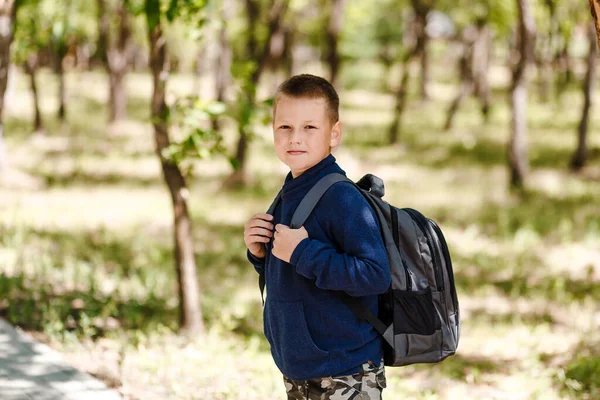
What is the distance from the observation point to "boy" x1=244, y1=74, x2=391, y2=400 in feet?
8.40

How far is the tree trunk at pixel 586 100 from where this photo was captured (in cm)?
1667

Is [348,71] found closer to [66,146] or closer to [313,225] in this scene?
[66,146]

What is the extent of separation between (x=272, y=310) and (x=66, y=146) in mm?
20639

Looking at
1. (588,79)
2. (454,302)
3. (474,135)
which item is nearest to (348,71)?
(474,135)

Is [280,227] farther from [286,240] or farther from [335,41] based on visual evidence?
[335,41]

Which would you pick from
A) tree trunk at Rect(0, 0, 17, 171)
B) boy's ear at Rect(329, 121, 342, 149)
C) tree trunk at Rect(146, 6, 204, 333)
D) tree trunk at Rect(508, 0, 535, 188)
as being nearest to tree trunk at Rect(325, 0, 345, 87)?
tree trunk at Rect(508, 0, 535, 188)

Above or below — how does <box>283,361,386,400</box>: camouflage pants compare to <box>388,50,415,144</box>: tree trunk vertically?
below

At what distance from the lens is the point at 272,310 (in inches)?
110

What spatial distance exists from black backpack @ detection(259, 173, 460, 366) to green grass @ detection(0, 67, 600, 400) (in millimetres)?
2450

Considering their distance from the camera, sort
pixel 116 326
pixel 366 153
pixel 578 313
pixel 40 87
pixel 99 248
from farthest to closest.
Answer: pixel 40 87, pixel 366 153, pixel 99 248, pixel 578 313, pixel 116 326

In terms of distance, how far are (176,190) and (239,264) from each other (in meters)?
4.30

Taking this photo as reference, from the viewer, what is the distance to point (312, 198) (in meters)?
2.66

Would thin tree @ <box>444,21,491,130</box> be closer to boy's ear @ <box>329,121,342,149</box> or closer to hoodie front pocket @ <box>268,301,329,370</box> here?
boy's ear @ <box>329,121,342,149</box>

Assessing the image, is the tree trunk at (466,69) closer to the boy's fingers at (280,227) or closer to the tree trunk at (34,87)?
the tree trunk at (34,87)
